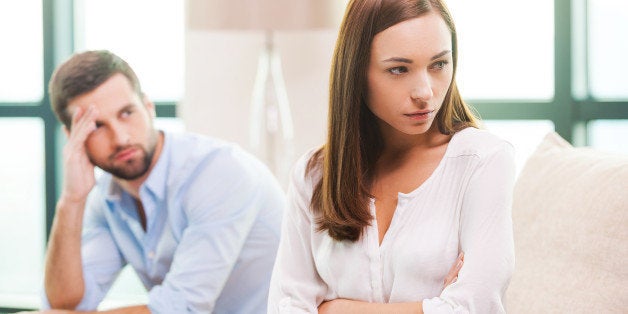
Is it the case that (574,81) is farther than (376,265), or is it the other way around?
(574,81)

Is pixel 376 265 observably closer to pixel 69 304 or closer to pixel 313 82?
pixel 69 304

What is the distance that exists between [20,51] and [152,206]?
7.12 ft

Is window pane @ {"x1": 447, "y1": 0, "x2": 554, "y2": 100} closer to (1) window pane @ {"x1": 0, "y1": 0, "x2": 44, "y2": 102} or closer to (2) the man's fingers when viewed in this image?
(2) the man's fingers

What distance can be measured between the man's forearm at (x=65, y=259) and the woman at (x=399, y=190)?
2.69 feet

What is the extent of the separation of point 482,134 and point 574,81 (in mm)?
1791

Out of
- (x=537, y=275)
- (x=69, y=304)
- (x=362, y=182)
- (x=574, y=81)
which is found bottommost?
(x=69, y=304)

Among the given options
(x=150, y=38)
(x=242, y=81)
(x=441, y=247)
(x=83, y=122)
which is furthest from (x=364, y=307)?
(x=150, y=38)

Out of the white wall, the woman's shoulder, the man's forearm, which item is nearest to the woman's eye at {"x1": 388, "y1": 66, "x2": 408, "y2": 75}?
the woman's shoulder

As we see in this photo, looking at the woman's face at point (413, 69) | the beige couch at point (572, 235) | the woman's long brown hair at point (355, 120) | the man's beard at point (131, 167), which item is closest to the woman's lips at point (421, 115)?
the woman's face at point (413, 69)

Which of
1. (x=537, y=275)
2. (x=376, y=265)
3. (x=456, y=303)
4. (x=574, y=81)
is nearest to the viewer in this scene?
(x=456, y=303)

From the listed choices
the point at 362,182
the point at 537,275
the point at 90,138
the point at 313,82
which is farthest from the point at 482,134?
the point at 313,82

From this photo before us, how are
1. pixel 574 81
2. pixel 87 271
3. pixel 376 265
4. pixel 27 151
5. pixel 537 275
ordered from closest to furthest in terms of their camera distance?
pixel 376 265 < pixel 537 275 < pixel 87 271 < pixel 574 81 < pixel 27 151

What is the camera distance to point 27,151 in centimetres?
424

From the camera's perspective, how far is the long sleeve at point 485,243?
1.48 meters
